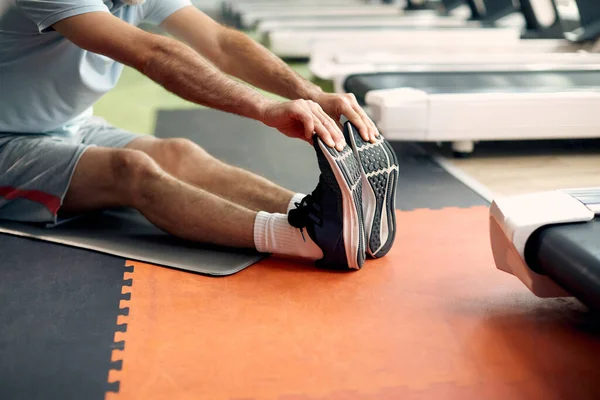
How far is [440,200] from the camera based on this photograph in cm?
297

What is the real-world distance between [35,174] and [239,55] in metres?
0.87

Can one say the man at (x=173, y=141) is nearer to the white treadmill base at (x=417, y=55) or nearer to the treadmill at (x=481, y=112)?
the treadmill at (x=481, y=112)

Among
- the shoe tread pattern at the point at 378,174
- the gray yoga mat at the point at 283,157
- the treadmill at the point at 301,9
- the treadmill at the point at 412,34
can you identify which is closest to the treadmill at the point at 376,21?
the treadmill at the point at 412,34

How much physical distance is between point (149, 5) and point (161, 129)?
5.65 feet

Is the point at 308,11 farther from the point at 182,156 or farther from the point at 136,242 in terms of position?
the point at 136,242

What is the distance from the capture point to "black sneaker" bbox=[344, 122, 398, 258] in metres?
2.08

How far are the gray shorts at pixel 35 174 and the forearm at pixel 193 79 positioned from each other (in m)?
0.57

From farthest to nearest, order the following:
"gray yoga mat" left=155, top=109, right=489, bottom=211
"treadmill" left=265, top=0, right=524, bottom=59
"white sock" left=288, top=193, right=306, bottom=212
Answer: "treadmill" left=265, top=0, right=524, bottom=59, "gray yoga mat" left=155, top=109, right=489, bottom=211, "white sock" left=288, top=193, right=306, bottom=212

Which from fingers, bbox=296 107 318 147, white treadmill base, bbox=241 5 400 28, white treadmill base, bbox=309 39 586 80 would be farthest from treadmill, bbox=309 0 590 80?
white treadmill base, bbox=241 5 400 28

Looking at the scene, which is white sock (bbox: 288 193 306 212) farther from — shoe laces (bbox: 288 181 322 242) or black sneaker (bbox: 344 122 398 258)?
black sneaker (bbox: 344 122 398 258)

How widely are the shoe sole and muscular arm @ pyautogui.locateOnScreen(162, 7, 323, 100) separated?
366mm

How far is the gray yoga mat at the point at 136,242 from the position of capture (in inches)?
87.4

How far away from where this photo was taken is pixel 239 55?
259cm

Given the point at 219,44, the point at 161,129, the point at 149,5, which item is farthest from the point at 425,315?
the point at 161,129
